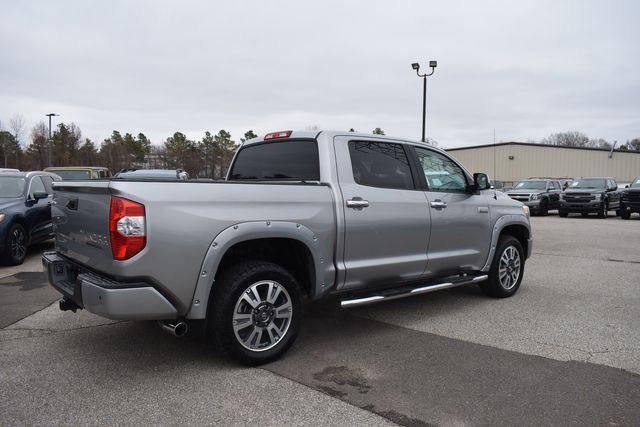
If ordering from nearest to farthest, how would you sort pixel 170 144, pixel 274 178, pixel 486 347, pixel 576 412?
pixel 576 412, pixel 486 347, pixel 274 178, pixel 170 144

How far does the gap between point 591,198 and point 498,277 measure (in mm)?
16951

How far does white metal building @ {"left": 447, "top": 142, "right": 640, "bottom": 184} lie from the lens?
44.1m

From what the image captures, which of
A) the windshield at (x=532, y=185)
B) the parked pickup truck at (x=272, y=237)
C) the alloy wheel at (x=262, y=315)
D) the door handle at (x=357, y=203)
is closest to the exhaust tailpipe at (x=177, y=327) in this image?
the parked pickup truck at (x=272, y=237)

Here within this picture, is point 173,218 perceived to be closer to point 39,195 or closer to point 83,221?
point 83,221

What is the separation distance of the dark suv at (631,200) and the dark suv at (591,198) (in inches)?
39.2

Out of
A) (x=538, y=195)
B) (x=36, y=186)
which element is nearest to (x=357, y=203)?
(x=36, y=186)

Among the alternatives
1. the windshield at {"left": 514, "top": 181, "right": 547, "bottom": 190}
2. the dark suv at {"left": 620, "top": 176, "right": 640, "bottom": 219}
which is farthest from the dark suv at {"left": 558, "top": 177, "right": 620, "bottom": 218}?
the windshield at {"left": 514, "top": 181, "right": 547, "bottom": 190}

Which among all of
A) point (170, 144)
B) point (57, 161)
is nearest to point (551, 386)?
point (57, 161)

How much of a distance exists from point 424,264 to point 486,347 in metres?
1.04

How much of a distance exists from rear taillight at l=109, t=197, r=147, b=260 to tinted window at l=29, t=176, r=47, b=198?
7.18 m

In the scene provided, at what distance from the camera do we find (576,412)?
3.11m

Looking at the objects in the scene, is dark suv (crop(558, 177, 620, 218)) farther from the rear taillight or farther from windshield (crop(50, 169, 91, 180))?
the rear taillight

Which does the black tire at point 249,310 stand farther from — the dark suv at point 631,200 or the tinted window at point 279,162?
the dark suv at point 631,200

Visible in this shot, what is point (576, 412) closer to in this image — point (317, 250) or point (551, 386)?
point (551, 386)
